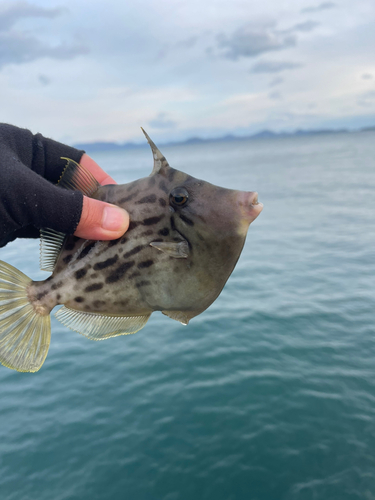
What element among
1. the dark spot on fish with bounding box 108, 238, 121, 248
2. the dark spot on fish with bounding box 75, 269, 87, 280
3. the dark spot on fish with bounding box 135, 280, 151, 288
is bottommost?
the dark spot on fish with bounding box 135, 280, 151, 288

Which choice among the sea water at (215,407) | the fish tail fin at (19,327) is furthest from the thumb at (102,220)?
the sea water at (215,407)

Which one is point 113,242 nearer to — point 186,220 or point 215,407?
point 186,220

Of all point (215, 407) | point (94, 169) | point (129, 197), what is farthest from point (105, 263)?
point (215, 407)

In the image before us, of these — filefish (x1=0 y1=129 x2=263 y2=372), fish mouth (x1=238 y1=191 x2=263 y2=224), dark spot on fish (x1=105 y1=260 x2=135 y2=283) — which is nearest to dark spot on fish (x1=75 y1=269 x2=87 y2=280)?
filefish (x1=0 y1=129 x2=263 y2=372)

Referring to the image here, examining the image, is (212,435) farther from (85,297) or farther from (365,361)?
(85,297)

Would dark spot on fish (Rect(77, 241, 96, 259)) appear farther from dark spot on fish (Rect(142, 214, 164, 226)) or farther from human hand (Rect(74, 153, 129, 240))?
dark spot on fish (Rect(142, 214, 164, 226))

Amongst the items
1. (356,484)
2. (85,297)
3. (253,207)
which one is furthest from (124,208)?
(356,484)

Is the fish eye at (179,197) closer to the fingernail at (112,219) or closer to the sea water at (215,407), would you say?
the fingernail at (112,219)
